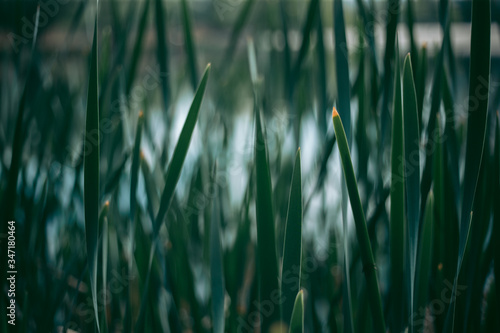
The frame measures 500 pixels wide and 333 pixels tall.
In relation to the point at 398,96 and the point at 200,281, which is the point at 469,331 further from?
the point at 200,281

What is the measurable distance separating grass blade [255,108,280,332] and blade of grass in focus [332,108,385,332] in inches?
1.7

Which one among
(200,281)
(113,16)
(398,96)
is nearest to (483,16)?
(398,96)

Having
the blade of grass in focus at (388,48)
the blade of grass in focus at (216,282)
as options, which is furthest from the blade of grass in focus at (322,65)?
the blade of grass in focus at (216,282)

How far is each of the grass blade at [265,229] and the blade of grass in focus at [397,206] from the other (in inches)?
2.8

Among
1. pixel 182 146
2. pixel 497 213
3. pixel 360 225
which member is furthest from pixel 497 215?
pixel 182 146

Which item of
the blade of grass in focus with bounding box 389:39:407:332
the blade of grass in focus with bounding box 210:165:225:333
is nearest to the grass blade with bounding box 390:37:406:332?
the blade of grass in focus with bounding box 389:39:407:332

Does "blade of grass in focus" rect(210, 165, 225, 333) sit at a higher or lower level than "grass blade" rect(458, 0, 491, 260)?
lower

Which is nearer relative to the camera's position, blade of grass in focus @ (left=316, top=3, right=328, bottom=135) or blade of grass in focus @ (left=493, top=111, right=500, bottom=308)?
blade of grass in focus @ (left=493, top=111, right=500, bottom=308)

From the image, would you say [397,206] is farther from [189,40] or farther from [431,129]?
[189,40]

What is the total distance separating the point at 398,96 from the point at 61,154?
1.15 feet

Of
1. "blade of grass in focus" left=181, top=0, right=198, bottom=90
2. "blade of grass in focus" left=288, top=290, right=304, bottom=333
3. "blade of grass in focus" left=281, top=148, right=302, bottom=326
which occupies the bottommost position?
"blade of grass in focus" left=288, top=290, right=304, bottom=333

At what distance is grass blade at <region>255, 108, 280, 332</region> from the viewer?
0.22 metres

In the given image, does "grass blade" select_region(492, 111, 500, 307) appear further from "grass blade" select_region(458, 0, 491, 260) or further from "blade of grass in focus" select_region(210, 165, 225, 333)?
"blade of grass in focus" select_region(210, 165, 225, 333)

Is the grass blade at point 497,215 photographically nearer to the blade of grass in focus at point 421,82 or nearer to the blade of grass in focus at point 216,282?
the blade of grass in focus at point 421,82
